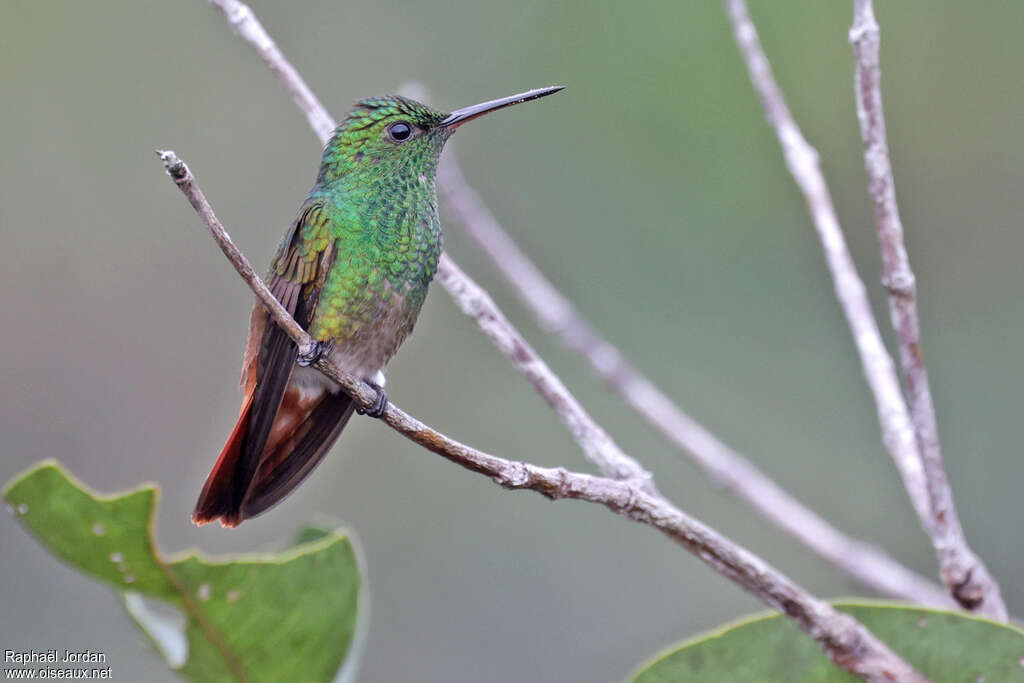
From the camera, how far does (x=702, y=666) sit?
1.47 m

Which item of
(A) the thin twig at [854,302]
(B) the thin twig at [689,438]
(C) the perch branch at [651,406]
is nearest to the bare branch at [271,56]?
(C) the perch branch at [651,406]

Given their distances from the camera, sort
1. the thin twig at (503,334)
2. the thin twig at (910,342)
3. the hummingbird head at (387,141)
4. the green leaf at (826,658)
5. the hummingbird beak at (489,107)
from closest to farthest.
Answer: the green leaf at (826,658)
the thin twig at (910,342)
the thin twig at (503,334)
the hummingbird beak at (489,107)
the hummingbird head at (387,141)

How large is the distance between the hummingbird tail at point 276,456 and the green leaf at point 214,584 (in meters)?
0.41

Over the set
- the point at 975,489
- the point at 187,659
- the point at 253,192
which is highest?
the point at 253,192

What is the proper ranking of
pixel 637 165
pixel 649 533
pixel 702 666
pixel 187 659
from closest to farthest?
pixel 702 666 < pixel 187 659 < pixel 649 533 < pixel 637 165

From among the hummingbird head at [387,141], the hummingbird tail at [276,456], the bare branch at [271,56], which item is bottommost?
the hummingbird tail at [276,456]

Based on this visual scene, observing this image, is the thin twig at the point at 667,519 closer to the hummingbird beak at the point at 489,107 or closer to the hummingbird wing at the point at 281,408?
the hummingbird wing at the point at 281,408

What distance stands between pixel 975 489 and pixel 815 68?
2250 mm

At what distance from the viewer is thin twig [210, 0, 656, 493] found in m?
1.83

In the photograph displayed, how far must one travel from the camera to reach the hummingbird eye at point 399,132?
2.47 meters

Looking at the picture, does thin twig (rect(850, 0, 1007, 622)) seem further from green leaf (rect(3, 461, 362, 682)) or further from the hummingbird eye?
the hummingbird eye

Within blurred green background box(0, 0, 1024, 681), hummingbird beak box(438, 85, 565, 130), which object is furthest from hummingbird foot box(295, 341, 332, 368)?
blurred green background box(0, 0, 1024, 681)

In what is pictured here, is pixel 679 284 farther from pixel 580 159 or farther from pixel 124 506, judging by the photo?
pixel 124 506

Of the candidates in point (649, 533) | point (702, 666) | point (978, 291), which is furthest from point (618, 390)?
point (978, 291)
